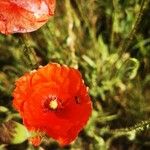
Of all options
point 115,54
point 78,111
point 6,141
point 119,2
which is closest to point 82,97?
point 78,111

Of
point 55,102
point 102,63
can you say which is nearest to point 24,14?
point 55,102

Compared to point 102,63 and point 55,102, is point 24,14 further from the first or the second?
point 102,63

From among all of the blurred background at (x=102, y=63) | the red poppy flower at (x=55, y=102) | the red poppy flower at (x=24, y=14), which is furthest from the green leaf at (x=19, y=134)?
the blurred background at (x=102, y=63)

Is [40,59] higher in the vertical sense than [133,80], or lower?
higher

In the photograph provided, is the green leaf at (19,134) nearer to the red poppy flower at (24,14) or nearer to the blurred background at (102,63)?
the red poppy flower at (24,14)

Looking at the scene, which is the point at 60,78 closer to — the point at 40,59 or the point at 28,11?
the point at 28,11
